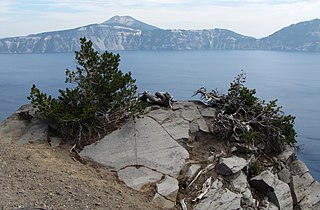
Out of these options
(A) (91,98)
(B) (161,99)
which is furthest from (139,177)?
(B) (161,99)

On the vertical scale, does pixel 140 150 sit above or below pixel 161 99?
below

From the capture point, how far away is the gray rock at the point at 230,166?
1194cm

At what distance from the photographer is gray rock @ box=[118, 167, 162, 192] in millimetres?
10883

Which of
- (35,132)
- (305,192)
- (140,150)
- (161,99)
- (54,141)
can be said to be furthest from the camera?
(161,99)

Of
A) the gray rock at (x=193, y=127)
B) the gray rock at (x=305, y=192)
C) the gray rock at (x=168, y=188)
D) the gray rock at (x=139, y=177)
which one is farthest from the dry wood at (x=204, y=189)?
the gray rock at (x=305, y=192)

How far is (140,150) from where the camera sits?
12.4 meters

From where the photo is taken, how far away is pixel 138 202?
32.7 feet

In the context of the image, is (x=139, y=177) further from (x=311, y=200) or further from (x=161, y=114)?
(x=311, y=200)

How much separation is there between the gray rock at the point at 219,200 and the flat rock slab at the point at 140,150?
3.89 feet

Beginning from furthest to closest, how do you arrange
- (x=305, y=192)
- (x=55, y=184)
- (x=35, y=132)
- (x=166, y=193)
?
(x=35, y=132) → (x=305, y=192) → (x=166, y=193) → (x=55, y=184)

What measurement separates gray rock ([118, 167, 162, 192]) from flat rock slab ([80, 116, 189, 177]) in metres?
0.22

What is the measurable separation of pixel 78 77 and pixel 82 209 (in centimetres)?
595

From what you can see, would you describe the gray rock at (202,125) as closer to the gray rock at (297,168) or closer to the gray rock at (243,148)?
the gray rock at (243,148)

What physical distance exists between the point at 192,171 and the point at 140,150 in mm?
1769
